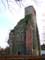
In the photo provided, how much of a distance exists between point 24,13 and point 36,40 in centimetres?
42

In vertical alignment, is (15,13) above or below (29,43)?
above

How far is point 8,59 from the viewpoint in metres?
1.93

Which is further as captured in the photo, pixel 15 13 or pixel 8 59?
pixel 15 13

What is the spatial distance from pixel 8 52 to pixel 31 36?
1.26ft

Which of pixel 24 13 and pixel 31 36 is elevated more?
pixel 24 13

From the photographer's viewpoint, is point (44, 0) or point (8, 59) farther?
point (44, 0)

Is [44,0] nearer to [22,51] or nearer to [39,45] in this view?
[39,45]

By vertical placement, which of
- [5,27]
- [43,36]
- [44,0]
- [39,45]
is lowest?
[39,45]

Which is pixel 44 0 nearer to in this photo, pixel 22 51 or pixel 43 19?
pixel 43 19

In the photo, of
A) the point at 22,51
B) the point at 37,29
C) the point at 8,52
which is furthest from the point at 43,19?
the point at 8,52

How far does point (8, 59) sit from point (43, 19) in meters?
0.74

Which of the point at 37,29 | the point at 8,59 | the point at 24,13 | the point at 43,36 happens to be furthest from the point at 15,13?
the point at 8,59

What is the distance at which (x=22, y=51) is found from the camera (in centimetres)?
203

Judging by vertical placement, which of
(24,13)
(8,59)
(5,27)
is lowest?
(8,59)
